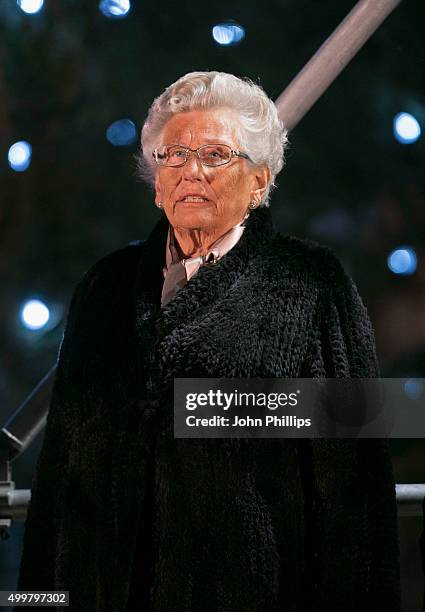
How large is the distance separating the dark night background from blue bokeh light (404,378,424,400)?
19cm

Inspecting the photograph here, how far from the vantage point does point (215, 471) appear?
105cm

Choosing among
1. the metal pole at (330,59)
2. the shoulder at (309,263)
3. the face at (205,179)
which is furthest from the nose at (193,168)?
the metal pole at (330,59)

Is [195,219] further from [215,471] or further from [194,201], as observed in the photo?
[215,471]

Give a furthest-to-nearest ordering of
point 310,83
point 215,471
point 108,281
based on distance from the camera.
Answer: point 310,83 → point 108,281 → point 215,471

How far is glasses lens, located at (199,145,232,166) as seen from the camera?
110 cm

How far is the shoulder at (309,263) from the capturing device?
43.4 inches

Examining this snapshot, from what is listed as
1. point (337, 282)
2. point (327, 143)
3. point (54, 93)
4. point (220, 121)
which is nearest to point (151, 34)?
point (54, 93)

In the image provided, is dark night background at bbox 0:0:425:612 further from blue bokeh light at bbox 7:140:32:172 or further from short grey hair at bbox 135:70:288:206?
short grey hair at bbox 135:70:288:206

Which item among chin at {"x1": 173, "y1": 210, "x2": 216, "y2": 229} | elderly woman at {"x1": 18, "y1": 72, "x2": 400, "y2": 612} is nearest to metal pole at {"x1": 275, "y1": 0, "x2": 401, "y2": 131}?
elderly woman at {"x1": 18, "y1": 72, "x2": 400, "y2": 612}

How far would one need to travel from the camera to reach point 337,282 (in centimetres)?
110

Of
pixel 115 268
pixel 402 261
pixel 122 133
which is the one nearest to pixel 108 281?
pixel 115 268

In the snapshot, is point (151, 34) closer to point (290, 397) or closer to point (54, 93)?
point (54, 93)

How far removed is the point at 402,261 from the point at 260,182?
1.19 ft

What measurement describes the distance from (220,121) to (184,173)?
0.24 feet
